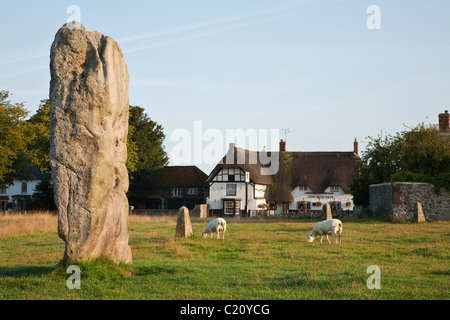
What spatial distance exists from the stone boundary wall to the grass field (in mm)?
11894

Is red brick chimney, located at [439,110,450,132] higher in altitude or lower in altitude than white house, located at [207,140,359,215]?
higher

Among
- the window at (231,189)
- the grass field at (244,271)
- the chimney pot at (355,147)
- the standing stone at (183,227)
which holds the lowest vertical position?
the grass field at (244,271)

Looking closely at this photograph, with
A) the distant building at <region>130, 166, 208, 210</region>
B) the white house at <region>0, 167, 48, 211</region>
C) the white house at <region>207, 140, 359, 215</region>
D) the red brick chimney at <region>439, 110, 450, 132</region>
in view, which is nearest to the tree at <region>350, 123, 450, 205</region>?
the red brick chimney at <region>439, 110, 450, 132</region>

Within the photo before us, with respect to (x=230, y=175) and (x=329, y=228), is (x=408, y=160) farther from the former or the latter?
(x=230, y=175)

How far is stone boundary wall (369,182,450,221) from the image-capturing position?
1240 inches

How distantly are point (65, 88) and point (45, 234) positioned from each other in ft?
54.4

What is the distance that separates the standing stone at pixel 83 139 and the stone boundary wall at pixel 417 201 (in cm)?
2421

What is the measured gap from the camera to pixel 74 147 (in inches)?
432

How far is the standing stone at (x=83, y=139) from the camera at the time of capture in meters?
10.9

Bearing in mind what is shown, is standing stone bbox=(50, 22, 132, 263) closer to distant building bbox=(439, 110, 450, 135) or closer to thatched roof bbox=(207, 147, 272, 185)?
distant building bbox=(439, 110, 450, 135)

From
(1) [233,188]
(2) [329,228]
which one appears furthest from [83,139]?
(1) [233,188]

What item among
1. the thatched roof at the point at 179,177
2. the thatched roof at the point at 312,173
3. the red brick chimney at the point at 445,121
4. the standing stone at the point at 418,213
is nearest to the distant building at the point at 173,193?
the thatched roof at the point at 179,177

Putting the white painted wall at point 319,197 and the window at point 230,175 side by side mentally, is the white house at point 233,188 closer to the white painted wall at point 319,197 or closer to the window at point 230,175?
the window at point 230,175

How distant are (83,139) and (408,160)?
3037 centimetres
